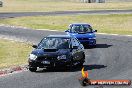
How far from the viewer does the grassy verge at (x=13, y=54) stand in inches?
836

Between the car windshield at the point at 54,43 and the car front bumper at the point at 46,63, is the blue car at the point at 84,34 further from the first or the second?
the car front bumper at the point at 46,63

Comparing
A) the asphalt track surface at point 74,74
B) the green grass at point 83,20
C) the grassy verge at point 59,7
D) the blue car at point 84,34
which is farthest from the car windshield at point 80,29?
the grassy verge at point 59,7

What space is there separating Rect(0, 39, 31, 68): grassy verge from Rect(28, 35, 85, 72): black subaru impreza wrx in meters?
2.27

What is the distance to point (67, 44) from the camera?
18922 millimetres

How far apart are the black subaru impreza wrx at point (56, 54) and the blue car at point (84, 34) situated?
10.2 m

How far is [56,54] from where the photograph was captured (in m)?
17.7

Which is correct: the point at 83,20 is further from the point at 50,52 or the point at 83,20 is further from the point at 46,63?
the point at 46,63

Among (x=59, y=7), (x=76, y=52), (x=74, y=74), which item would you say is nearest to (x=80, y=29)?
(x=76, y=52)

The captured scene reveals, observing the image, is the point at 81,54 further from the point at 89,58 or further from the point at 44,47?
the point at 89,58

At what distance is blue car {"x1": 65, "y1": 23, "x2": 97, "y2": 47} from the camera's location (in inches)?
1172

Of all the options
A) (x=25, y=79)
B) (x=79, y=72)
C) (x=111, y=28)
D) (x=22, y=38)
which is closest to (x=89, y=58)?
(x=79, y=72)

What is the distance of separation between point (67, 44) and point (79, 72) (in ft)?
6.15

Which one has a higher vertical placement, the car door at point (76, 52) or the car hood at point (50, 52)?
the car hood at point (50, 52)

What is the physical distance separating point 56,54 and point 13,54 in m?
7.78
